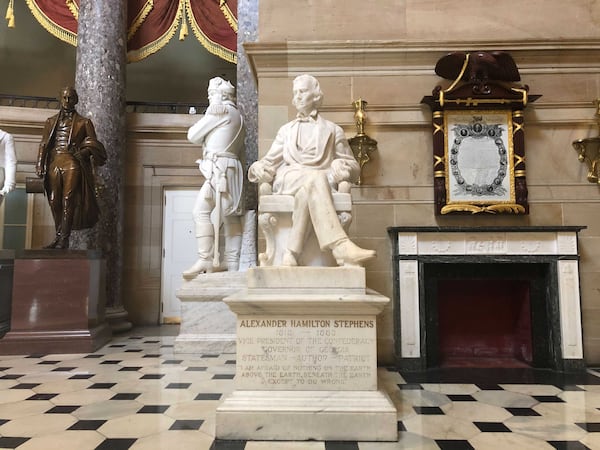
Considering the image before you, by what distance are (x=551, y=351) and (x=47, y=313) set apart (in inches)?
181

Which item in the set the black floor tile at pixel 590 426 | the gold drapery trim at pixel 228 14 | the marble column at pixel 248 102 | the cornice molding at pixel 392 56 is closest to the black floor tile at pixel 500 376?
the black floor tile at pixel 590 426

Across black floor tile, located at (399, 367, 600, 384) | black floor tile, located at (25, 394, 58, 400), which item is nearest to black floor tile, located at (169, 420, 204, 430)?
black floor tile, located at (25, 394, 58, 400)

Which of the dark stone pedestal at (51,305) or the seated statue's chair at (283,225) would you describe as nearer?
the seated statue's chair at (283,225)

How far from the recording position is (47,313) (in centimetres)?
463

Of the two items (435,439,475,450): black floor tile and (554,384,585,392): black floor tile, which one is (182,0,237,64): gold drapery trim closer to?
(554,384,585,392): black floor tile

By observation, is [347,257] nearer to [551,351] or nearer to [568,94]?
[551,351]

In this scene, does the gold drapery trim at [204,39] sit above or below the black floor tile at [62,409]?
above

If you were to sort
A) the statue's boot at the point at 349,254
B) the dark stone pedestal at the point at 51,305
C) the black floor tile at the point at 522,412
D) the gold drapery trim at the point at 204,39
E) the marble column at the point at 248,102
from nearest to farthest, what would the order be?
the statue's boot at the point at 349,254 < the black floor tile at the point at 522,412 < the dark stone pedestal at the point at 51,305 < the marble column at the point at 248,102 < the gold drapery trim at the point at 204,39

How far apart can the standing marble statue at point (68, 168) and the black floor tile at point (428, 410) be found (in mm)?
3798

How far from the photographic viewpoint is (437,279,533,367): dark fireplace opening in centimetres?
425

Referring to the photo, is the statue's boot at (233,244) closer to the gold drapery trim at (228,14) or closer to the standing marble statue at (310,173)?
the standing marble statue at (310,173)

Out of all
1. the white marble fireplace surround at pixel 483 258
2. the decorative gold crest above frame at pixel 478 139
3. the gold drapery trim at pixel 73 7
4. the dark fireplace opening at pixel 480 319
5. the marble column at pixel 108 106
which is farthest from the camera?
the gold drapery trim at pixel 73 7

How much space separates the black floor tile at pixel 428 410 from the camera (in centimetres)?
277

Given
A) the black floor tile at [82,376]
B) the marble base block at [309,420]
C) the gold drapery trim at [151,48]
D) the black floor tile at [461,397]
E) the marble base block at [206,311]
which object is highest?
the gold drapery trim at [151,48]
